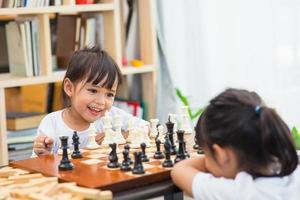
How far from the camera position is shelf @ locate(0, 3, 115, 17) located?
10.7 feet

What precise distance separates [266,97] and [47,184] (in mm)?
1897

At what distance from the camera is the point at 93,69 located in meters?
2.46

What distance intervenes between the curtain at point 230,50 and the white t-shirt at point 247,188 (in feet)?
5.36

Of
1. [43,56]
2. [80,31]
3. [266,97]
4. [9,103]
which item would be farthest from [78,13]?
[266,97]

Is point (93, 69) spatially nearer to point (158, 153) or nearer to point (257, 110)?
point (158, 153)

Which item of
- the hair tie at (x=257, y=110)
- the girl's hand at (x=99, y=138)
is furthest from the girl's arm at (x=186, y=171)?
the girl's hand at (x=99, y=138)

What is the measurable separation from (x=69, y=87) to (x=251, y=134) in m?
1.11

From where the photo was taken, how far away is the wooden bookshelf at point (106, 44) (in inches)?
129

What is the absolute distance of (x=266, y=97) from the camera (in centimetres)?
334

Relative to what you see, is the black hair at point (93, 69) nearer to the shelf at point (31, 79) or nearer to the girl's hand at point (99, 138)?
the girl's hand at point (99, 138)

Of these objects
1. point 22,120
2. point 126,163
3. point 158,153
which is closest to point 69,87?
point 158,153

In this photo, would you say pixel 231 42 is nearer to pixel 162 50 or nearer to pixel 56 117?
pixel 162 50

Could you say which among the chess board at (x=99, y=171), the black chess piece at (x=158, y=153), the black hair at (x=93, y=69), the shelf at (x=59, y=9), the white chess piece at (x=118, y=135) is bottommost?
the chess board at (x=99, y=171)

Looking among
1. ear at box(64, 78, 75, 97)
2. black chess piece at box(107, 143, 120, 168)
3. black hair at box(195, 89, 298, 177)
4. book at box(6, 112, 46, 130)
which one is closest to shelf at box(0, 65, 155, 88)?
book at box(6, 112, 46, 130)
